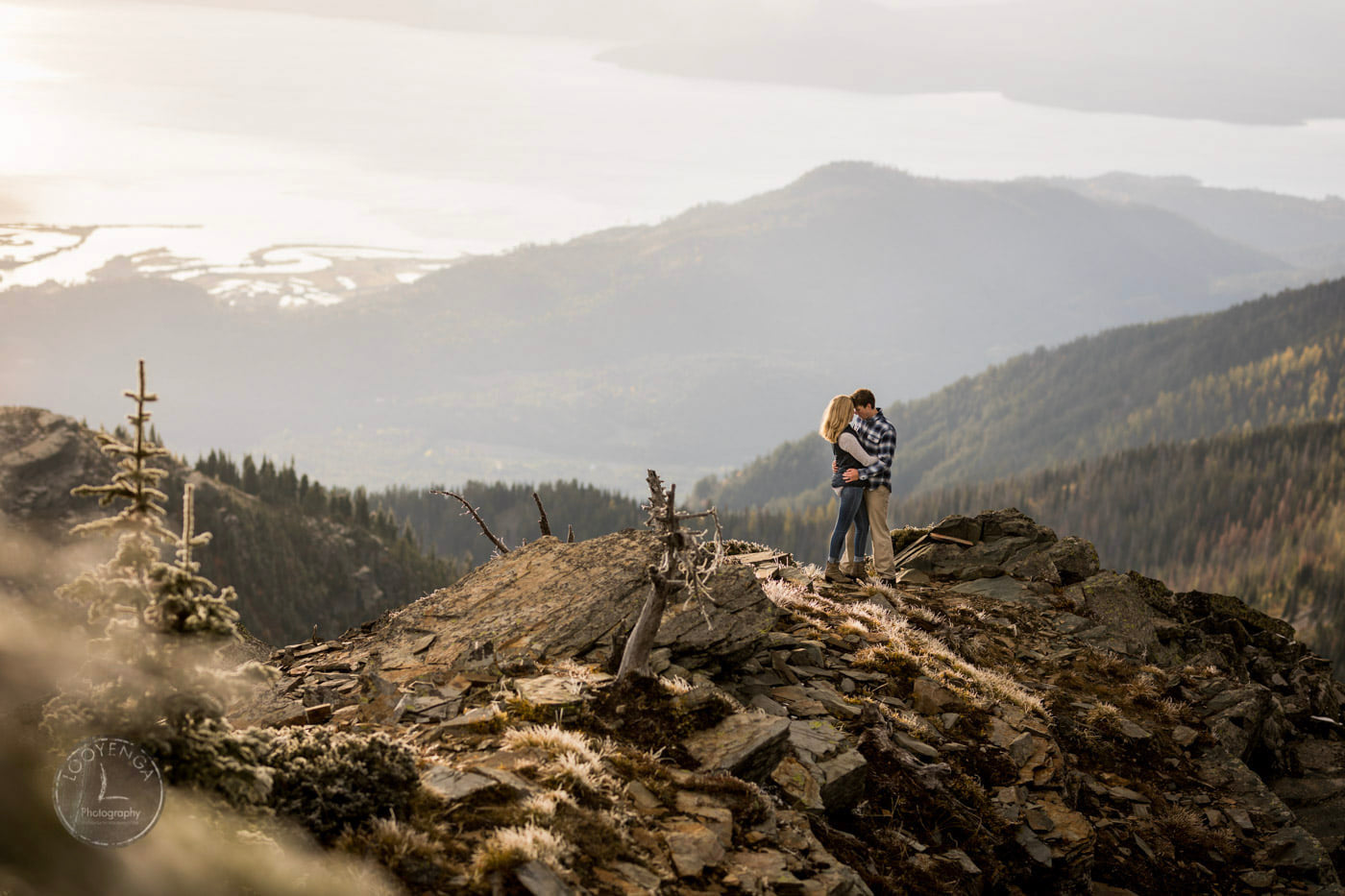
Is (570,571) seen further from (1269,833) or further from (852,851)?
(1269,833)

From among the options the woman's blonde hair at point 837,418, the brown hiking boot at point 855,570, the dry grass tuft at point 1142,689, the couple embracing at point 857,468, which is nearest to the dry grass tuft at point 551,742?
the couple embracing at point 857,468

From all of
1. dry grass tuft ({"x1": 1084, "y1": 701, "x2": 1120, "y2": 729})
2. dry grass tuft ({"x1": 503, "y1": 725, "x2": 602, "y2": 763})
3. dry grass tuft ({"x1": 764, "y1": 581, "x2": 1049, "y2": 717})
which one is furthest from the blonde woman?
dry grass tuft ({"x1": 503, "y1": 725, "x2": 602, "y2": 763})

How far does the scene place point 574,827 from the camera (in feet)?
30.0

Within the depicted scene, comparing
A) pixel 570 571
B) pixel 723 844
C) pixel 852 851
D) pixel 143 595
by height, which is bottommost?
pixel 852 851

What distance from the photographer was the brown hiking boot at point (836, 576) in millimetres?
22852

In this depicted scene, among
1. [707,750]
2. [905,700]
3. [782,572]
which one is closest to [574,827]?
[707,750]

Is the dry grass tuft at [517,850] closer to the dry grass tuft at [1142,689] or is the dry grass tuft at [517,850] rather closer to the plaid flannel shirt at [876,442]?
the plaid flannel shirt at [876,442]

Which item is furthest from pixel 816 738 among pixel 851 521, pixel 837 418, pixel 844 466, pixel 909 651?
pixel 851 521

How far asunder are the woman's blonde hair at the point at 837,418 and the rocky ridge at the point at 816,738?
3.35 meters

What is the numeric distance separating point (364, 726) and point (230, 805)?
10.6ft

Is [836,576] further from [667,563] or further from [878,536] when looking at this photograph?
[667,563]

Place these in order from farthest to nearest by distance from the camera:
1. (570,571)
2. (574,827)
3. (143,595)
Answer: (570,571) → (574,827) → (143,595)

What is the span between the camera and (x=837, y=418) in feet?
69.7

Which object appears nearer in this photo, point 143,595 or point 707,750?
point 143,595
